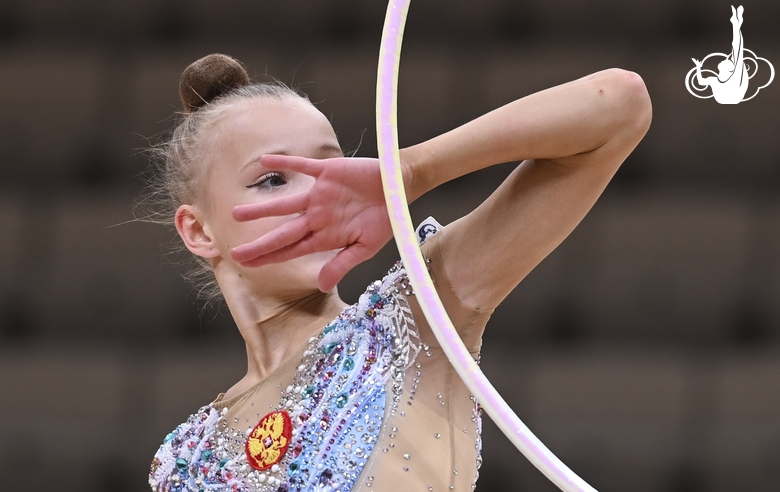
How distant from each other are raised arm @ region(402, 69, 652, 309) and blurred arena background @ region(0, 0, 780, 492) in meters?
1.10

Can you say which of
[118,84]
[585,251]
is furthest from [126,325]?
[585,251]

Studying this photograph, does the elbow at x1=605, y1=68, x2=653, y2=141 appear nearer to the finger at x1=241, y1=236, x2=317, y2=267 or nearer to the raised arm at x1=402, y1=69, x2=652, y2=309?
the raised arm at x1=402, y1=69, x2=652, y2=309

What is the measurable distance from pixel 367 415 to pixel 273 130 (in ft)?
1.09

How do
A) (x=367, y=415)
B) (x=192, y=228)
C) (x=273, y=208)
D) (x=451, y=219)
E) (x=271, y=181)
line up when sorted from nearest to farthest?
(x=273, y=208), (x=367, y=415), (x=271, y=181), (x=192, y=228), (x=451, y=219)

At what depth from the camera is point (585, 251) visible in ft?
6.66

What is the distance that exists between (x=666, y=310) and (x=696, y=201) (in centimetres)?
24

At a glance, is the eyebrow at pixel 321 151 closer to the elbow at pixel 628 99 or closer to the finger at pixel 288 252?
the finger at pixel 288 252

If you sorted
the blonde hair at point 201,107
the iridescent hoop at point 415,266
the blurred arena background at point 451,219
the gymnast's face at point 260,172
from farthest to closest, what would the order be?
the blurred arena background at point 451,219 → the blonde hair at point 201,107 → the gymnast's face at point 260,172 → the iridescent hoop at point 415,266

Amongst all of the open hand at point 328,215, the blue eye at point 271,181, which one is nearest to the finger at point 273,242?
the open hand at point 328,215

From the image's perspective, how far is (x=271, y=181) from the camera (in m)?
1.01

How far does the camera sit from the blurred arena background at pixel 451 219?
6.35ft

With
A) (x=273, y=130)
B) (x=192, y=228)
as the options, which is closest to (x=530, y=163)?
(x=273, y=130)

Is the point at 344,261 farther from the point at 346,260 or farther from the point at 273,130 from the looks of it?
the point at 273,130

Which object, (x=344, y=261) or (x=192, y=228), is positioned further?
(x=192, y=228)
